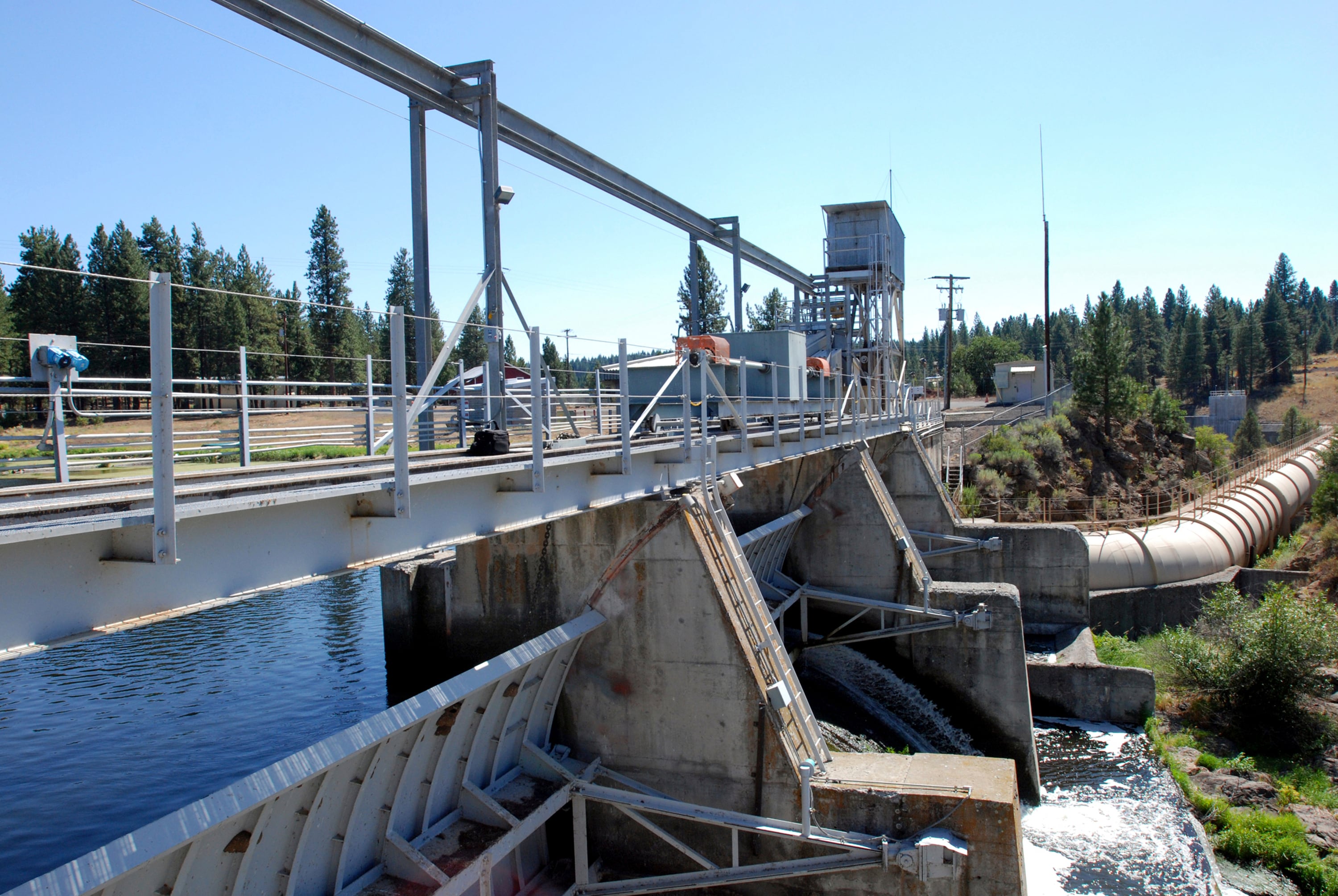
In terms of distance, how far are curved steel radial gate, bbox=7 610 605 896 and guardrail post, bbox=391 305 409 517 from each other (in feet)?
11.0

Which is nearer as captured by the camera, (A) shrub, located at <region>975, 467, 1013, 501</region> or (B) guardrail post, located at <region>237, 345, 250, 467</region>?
(B) guardrail post, located at <region>237, 345, 250, 467</region>

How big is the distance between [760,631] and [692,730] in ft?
5.14

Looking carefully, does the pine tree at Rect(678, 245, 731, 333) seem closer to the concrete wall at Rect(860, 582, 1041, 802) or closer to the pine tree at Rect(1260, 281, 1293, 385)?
the concrete wall at Rect(860, 582, 1041, 802)

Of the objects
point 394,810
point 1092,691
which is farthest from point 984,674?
point 394,810

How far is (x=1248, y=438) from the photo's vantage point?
219 ft

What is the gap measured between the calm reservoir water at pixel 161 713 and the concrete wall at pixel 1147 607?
2306 cm

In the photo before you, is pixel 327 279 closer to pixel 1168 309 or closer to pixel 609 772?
pixel 609 772

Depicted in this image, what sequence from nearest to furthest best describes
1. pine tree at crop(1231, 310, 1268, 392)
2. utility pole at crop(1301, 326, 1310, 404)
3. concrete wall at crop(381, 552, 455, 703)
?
concrete wall at crop(381, 552, 455, 703) < utility pole at crop(1301, 326, 1310, 404) < pine tree at crop(1231, 310, 1268, 392)

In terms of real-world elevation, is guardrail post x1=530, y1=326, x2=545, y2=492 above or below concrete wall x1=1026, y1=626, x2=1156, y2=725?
above

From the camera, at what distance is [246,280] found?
60.7m

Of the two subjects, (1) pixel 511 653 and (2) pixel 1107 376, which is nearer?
(1) pixel 511 653

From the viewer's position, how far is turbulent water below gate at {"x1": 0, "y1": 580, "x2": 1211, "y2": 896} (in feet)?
42.8

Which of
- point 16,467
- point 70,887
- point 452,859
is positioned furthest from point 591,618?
point 16,467

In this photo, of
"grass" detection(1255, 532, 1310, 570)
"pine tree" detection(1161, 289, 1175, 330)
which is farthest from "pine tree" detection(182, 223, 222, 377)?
"pine tree" detection(1161, 289, 1175, 330)
